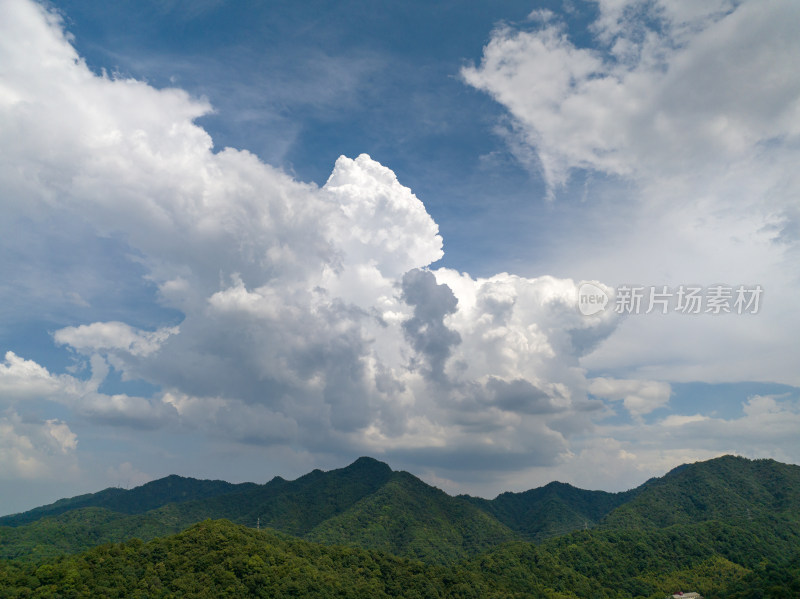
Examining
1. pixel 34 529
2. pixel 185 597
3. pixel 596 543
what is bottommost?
pixel 34 529

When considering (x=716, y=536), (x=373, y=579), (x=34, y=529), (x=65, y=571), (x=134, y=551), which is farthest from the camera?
(x=34, y=529)

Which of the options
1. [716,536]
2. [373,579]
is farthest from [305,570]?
[716,536]

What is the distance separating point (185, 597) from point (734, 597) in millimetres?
109283

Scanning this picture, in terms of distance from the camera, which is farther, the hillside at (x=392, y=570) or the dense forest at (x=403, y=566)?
the dense forest at (x=403, y=566)

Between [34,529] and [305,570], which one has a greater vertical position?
[305,570]

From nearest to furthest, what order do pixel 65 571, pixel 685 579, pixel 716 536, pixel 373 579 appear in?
pixel 65 571 → pixel 373 579 → pixel 685 579 → pixel 716 536

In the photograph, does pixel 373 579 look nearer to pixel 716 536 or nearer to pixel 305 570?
pixel 305 570

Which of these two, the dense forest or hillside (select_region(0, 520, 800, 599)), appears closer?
hillside (select_region(0, 520, 800, 599))

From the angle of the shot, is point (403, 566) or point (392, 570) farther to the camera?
point (403, 566)

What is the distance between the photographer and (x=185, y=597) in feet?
330

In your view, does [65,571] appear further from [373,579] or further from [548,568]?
[548,568]

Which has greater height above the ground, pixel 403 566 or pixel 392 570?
pixel 403 566

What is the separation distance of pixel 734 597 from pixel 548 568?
199 feet

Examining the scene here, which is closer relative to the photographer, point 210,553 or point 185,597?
point 185,597
